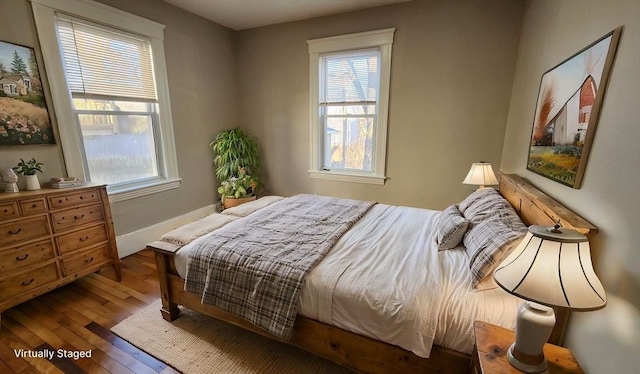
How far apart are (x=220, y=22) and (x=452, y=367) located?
14.3 feet

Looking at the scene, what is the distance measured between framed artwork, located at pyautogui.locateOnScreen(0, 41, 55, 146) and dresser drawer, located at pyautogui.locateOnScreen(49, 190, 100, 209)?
0.55m

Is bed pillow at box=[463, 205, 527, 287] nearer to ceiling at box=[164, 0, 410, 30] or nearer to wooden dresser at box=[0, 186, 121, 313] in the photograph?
ceiling at box=[164, 0, 410, 30]

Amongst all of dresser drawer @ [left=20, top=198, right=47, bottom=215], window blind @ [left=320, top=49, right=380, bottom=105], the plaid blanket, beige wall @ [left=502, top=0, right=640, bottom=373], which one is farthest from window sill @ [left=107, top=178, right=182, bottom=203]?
beige wall @ [left=502, top=0, right=640, bottom=373]

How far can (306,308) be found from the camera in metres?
1.41

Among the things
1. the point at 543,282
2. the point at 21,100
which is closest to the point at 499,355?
the point at 543,282

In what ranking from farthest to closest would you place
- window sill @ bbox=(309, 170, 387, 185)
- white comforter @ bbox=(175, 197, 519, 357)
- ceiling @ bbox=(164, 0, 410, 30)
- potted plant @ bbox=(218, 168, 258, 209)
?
potted plant @ bbox=(218, 168, 258, 209)
window sill @ bbox=(309, 170, 387, 185)
ceiling @ bbox=(164, 0, 410, 30)
white comforter @ bbox=(175, 197, 519, 357)

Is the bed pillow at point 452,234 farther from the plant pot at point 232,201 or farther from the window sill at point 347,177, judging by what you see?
the plant pot at point 232,201

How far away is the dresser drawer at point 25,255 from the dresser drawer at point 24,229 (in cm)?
6

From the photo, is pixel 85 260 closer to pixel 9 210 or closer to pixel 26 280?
pixel 26 280

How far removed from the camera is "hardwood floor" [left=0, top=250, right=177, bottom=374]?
1584 millimetres

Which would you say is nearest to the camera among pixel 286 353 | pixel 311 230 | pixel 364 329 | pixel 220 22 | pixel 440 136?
pixel 364 329

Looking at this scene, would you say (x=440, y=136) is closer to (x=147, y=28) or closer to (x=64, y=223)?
(x=147, y=28)

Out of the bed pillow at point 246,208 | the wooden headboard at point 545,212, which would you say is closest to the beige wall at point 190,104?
the bed pillow at point 246,208

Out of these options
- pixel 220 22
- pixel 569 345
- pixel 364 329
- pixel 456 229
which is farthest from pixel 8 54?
pixel 569 345
